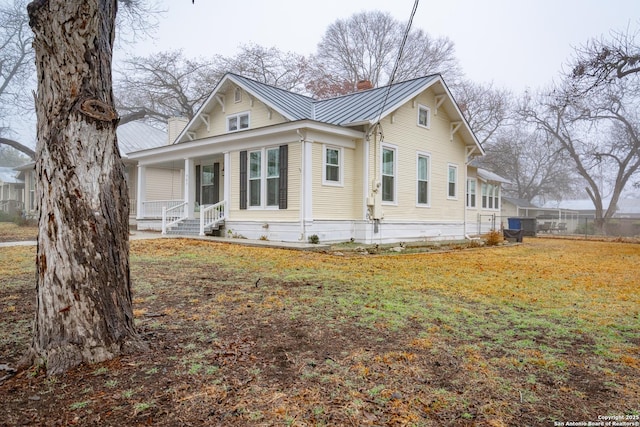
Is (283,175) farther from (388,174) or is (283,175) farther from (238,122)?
(238,122)

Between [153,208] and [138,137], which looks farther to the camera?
[138,137]

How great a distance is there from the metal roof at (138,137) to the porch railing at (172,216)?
27.8ft

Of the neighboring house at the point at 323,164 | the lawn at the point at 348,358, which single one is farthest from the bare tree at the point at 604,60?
the lawn at the point at 348,358

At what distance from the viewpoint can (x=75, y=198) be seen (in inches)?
107

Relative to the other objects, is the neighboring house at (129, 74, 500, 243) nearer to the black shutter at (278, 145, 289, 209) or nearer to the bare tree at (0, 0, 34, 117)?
the black shutter at (278, 145, 289, 209)

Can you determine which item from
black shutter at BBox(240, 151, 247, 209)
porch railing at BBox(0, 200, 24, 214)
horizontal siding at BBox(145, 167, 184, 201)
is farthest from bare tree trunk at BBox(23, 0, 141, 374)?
porch railing at BBox(0, 200, 24, 214)

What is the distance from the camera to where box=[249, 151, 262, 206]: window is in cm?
1352

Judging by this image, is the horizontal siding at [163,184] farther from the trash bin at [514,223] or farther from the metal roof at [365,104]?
the trash bin at [514,223]

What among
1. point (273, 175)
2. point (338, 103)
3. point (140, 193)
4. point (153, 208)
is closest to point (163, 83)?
point (140, 193)

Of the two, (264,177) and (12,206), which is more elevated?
(264,177)

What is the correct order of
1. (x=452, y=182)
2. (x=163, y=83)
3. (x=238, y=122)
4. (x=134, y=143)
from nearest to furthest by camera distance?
(x=238, y=122) < (x=452, y=182) < (x=134, y=143) < (x=163, y=83)

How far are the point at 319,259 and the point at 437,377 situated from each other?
21.1ft

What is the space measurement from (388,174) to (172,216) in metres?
8.46

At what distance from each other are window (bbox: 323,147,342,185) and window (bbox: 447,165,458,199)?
21.4 feet
